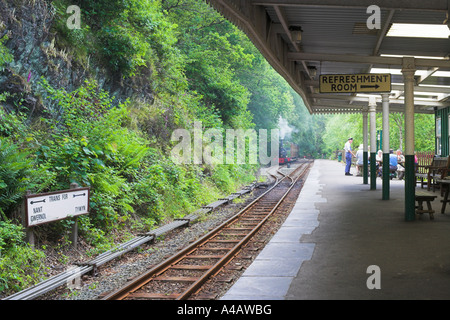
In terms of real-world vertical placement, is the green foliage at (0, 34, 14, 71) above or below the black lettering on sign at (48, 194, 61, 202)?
above

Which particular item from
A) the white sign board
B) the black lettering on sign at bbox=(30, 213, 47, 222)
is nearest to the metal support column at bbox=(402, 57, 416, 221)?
the white sign board

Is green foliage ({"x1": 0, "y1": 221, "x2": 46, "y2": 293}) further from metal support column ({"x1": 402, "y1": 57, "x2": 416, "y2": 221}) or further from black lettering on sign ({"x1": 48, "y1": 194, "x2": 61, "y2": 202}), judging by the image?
metal support column ({"x1": 402, "y1": 57, "x2": 416, "y2": 221})

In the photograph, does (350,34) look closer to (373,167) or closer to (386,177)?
(386,177)

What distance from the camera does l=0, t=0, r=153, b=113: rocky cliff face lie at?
8.80 meters

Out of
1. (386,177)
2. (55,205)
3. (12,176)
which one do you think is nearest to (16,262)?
(55,205)

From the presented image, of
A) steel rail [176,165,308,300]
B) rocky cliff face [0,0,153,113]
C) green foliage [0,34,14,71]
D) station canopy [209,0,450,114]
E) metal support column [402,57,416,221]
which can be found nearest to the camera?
steel rail [176,165,308,300]

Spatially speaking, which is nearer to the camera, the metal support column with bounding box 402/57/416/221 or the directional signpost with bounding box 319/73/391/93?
the metal support column with bounding box 402/57/416/221

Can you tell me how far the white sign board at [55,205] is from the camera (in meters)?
6.63

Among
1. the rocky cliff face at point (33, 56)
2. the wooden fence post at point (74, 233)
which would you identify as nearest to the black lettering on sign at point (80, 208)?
the wooden fence post at point (74, 233)

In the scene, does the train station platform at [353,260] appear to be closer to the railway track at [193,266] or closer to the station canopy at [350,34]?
the railway track at [193,266]

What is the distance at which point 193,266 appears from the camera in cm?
756

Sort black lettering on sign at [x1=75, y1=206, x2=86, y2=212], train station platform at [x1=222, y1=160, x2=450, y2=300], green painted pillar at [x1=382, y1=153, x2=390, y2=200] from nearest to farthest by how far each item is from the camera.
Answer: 1. train station platform at [x1=222, y1=160, x2=450, y2=300]
2. black lettering on sign at [x1=75, y1=206, x2=86, y2=212]
3. green painted pillar at [x1=382, y1=153, x2=390, y2=200]

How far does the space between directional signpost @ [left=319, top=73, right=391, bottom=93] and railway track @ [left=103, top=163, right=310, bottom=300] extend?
390 centimetres

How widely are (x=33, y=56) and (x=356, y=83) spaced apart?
25.1 ft
